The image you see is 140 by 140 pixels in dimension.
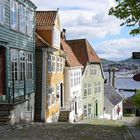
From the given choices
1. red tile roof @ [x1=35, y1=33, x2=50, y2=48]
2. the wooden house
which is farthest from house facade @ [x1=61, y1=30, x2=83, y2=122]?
red tile roof @ [x1=35, y1=33, x2=50, y2=48]

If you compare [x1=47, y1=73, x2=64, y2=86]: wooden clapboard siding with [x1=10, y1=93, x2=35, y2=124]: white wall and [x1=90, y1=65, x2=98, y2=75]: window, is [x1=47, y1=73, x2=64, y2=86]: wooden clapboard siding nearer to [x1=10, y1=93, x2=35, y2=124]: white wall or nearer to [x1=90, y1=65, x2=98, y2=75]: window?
[x1=10, y1=93, x2=35, y2=124]: white wall

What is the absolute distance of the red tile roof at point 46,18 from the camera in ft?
136

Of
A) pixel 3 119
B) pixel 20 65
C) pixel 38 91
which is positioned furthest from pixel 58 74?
pixel 3 119

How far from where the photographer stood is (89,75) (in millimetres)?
65188

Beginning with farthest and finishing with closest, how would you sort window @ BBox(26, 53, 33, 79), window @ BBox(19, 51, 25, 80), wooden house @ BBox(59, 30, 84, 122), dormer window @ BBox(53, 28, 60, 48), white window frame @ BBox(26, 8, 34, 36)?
wooden house @ BBox(59, 30, 84, 122), dormer window @ BBox(53, 28, 60, 48), window @ BBox(26, 53, 33, 79), white window frame @ BBox(26, 8, 34, 36), window @ BBox(19, 51, 25, 80)

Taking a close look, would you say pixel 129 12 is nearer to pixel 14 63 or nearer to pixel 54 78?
pixel 14 63

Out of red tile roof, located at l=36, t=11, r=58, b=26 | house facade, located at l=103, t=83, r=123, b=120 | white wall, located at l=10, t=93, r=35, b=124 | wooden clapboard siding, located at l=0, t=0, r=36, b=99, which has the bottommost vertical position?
house facade, located at l=103, t=83, r=123, b=120

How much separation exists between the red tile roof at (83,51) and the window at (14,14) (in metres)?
32.5

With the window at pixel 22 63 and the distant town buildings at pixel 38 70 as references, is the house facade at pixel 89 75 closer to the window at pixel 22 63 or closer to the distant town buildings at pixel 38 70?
the distant town buildings at pixel 38 70

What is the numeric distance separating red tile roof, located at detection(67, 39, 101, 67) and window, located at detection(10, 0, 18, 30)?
107 ft

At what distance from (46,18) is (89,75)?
2408cm

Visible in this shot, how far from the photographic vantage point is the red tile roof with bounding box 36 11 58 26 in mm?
41531

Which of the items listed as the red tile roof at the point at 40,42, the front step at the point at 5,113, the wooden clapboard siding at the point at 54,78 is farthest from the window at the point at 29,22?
the front step at the point at 5,113

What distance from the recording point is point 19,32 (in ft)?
102
